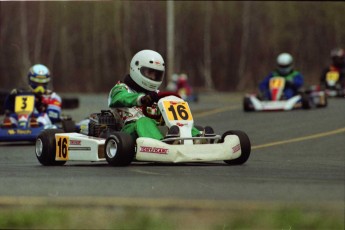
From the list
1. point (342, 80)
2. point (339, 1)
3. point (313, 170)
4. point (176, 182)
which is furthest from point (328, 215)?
point (339, 1)

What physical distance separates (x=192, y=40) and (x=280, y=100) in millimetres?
21733

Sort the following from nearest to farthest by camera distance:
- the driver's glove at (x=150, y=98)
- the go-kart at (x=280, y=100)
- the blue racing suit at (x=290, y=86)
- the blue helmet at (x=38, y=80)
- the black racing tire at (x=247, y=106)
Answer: the driver's glove at (x=150, y=98) < the blue helmet at (x=38, y=80) < the go-kart at (x=280, y=100) < the black racing tire at (x=247, y=106) < the blue racing suit at (x=290, y=86)

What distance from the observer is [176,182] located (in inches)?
427

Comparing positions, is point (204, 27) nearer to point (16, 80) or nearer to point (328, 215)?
point (16, 80)

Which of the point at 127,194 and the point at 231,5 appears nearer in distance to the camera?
the point at 127,194

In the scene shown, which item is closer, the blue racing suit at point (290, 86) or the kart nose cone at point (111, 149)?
the kart nose cone at point (111, 149)

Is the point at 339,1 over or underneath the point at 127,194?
over

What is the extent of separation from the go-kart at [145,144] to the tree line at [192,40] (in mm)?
31510

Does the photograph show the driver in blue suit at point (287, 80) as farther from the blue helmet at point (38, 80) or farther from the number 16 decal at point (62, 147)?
the number 16 decal at point (62, 147)

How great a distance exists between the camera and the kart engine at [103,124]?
538 inches

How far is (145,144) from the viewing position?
41.1 feet

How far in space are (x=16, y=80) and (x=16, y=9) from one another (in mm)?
2996

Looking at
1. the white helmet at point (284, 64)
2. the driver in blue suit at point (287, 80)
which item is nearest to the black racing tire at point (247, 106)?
the driver in blue suit at point (287, 80)

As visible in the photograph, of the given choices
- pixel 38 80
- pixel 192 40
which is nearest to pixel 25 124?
pixel 38 80
